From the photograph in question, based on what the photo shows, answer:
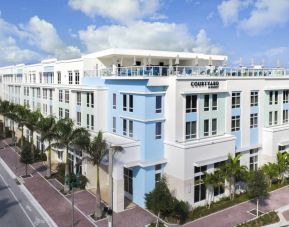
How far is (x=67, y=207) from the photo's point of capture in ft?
105

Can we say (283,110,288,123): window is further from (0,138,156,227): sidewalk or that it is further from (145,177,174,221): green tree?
(0,138,156,227): sidewalk

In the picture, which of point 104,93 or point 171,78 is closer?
point 171,78

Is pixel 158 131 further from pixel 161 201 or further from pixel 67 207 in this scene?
pixel 67 207

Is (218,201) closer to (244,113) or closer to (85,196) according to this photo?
(244,113)

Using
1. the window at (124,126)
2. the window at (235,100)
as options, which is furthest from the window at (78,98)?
the window at (235,100)

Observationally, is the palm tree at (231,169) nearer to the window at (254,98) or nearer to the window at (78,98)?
the window at (254,98)

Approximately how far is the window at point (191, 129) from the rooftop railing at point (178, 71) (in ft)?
17.1

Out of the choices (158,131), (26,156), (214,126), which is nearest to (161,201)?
(158,131)

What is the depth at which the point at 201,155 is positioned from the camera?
1264 inches

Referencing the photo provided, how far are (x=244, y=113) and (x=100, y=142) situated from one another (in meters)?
17.8

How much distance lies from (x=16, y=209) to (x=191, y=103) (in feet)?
65.8

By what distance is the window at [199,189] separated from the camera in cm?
3222

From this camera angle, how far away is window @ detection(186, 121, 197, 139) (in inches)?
1307

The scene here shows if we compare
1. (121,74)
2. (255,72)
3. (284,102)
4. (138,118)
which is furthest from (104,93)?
(284,102)
